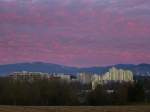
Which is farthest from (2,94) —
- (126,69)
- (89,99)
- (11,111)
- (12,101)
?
(126,69)

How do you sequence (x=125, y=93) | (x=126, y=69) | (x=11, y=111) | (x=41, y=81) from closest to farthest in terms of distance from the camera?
(x=11, y=111) < (x=125, y=93) < (x=41, y=81) < (x=126, y=69)

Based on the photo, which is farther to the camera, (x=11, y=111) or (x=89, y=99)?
(x=89, y=99)

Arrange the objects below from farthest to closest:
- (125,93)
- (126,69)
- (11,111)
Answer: (126,69), (125,93), (11,111)

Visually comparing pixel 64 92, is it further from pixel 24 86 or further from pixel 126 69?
pixel 126 69

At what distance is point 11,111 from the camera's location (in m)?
32.5

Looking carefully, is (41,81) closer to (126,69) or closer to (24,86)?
(24,86)

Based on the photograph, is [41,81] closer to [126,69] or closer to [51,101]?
[51,101]

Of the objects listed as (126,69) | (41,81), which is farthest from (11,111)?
(126,69)

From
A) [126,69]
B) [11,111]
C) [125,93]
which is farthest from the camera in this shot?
[126,69]

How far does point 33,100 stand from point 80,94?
33.0 feet

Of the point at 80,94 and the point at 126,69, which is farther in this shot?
the point at 126,69

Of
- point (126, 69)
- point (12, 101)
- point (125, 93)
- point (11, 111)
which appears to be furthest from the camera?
point (126, 69)

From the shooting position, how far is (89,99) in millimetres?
63438

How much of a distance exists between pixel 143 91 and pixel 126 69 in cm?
9298
